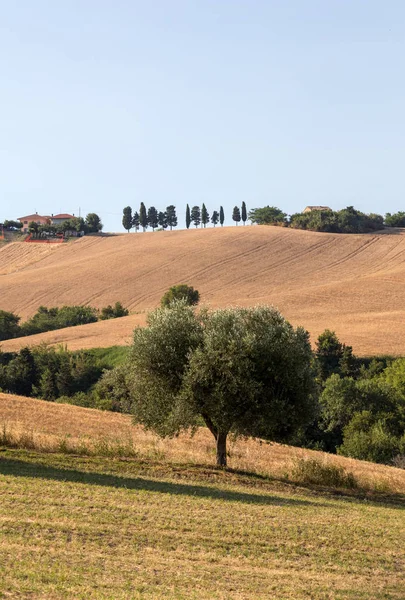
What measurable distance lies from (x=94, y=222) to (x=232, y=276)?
78.2 m

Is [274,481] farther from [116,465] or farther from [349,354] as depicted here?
[349,354]

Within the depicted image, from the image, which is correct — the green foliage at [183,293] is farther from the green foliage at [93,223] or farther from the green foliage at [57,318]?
the green foliage at [93,223]

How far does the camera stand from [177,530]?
17469 millimetres

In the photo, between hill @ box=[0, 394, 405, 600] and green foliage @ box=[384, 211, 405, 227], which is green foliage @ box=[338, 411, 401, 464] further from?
green foliage @ box=[384, 211, 405, 227]

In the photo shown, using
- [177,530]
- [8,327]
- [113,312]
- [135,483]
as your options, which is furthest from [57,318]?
[177,530]

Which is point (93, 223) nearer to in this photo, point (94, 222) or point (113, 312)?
point (94, 222)

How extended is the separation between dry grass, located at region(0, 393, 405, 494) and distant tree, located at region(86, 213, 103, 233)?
144880 millimetres

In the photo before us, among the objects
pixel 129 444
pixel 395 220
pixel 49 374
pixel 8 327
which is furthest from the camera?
pixel 395 220

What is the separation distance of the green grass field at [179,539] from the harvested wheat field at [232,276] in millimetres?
54221

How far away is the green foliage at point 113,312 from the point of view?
10944 cm

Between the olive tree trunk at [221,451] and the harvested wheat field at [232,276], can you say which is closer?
the olive tree trunk at [221,451]

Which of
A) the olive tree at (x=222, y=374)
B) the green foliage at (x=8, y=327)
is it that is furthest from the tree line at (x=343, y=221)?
the olive tree at (x=222, y=374)

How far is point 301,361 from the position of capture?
97.0 feet

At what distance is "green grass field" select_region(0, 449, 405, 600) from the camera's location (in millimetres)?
13234
